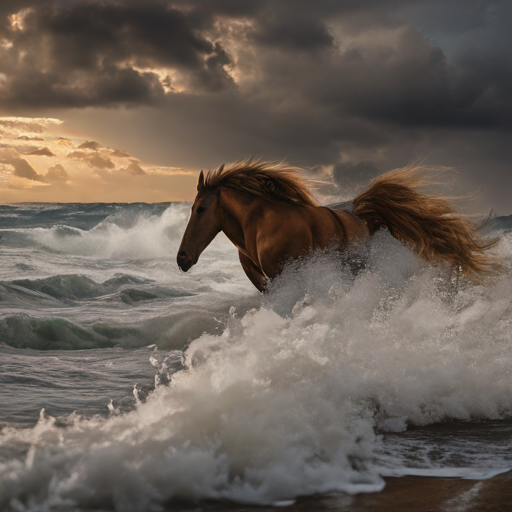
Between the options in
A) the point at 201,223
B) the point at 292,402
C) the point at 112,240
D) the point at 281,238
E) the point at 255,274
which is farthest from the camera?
the point at 112,240

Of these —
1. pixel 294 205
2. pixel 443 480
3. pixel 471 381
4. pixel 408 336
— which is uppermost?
pixel 294 205

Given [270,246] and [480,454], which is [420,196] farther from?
[480,454]

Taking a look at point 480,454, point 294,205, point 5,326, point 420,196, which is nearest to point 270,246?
point 294,205

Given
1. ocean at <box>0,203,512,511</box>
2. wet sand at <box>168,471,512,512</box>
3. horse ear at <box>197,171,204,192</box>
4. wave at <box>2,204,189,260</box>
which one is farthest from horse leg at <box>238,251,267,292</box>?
wave at <box>2,204,189,260</box>

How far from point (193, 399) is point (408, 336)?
1.66 meters

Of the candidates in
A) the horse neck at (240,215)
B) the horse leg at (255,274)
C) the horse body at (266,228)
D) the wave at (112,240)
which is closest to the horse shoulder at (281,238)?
the horse body at (266,228)

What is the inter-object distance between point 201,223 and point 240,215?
36 cm

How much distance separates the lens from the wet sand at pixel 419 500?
71.3 inches

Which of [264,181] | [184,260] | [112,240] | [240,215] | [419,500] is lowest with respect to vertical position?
[419,500]

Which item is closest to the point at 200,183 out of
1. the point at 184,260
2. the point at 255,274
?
the point at 184,260

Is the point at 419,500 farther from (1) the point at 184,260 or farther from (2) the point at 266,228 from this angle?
(1) the point at 184,260

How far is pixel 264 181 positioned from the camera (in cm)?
432

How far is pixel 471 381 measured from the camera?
3.13 meters

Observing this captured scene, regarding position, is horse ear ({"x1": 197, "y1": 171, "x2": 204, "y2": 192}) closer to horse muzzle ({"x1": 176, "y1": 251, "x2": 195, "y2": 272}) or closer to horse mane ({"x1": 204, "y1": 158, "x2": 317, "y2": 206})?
horse mane ({"x1": 204, "y1": 158, "x2": 317, "y2": 206})
